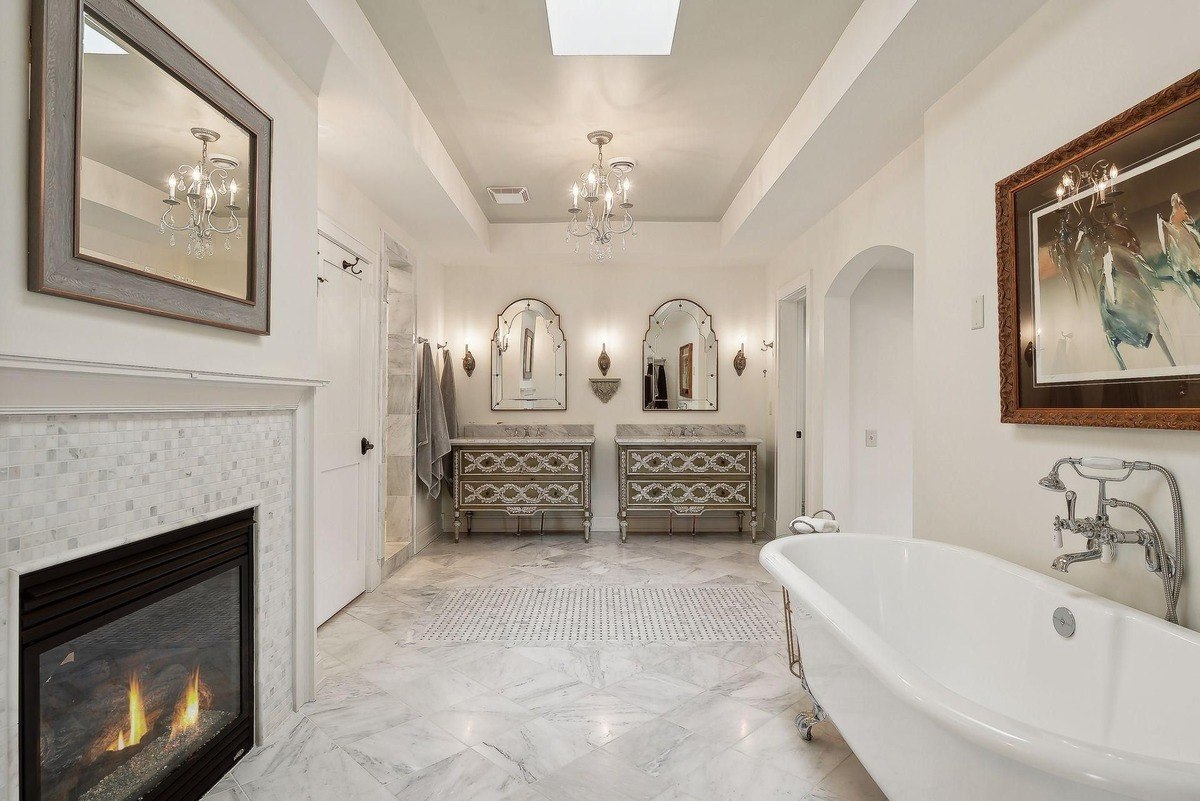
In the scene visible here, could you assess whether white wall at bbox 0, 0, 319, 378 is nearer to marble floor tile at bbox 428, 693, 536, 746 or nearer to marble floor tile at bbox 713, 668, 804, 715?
marble floor tile at bbox 428, 693, 536, 746

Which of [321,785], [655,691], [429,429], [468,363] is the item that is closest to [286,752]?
[321,785]

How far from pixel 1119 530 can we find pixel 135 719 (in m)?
2.61

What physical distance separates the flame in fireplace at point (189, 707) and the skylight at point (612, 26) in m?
2.55

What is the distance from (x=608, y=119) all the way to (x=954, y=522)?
8.16 ft

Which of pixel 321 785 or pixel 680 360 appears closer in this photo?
pixel 321 785

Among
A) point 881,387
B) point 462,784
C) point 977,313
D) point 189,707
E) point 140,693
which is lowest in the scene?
point 462,784

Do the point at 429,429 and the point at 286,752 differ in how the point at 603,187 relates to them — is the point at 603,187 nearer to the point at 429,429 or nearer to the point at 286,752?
the point at 429,429

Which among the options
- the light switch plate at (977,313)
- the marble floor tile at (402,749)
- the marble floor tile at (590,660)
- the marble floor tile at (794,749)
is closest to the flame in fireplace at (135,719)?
the marble floor tile at (402,749)

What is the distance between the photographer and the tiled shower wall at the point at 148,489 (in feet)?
3.79

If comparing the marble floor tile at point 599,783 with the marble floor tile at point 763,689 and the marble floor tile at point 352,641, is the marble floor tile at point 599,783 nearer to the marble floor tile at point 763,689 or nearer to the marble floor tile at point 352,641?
the marble floor tile at point 763,689

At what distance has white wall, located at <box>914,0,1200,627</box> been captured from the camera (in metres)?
1.50

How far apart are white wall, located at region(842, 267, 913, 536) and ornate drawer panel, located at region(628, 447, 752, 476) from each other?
3.02 feet

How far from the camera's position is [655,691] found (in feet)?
7.61

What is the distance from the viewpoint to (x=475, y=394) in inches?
205
